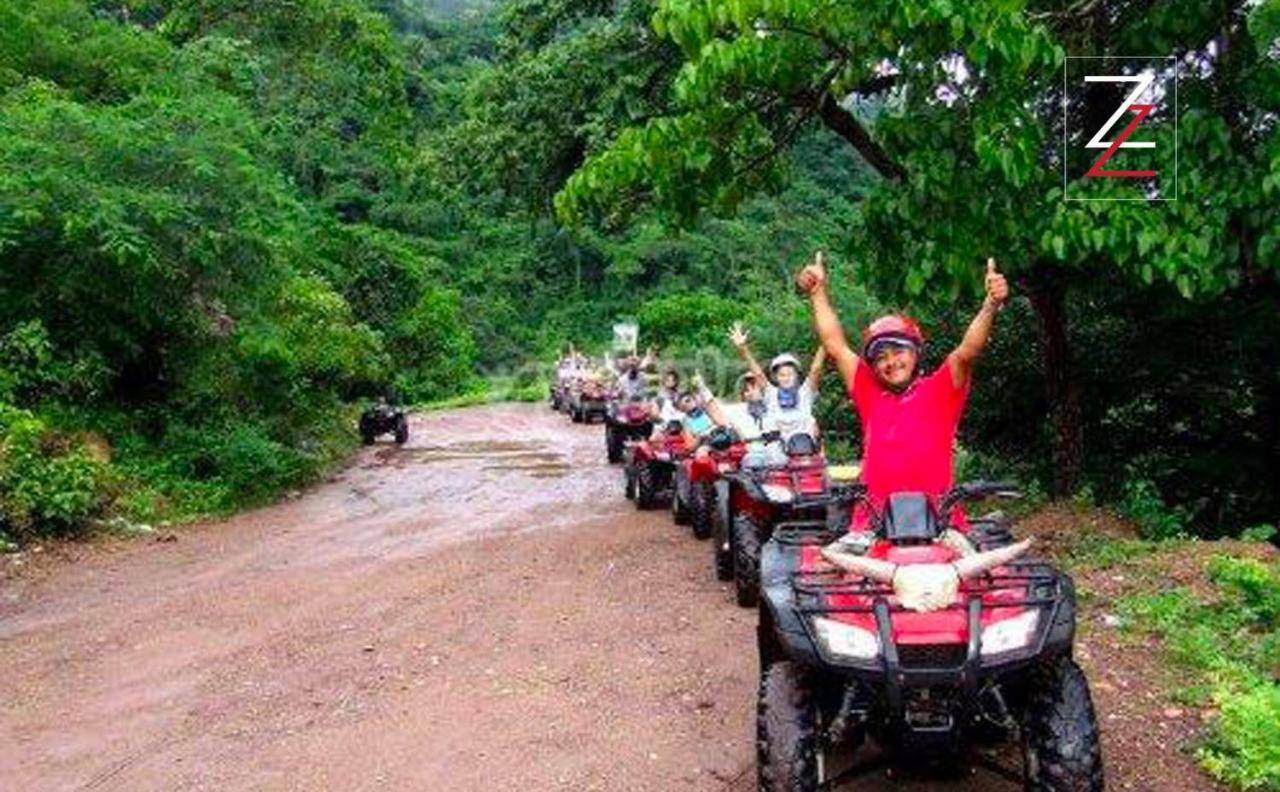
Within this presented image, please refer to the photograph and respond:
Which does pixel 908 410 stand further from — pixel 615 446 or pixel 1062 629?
pixel 615 446

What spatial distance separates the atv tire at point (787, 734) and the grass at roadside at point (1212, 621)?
1908 millimetres

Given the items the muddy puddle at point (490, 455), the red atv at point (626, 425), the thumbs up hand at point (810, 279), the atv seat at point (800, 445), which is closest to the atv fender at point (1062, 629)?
the thumbs up hand at point (810, 279)

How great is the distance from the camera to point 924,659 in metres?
4.11

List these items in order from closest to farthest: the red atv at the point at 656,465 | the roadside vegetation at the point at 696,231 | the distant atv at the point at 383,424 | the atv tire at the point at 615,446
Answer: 1. the roadside vegetation at the point at 696,231
2. the red atv at the point at 656,465
3. the atv tire at the point at 615,446
4. the distant atv at the point at 383,424

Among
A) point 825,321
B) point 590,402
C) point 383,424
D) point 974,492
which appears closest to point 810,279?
point 825,321

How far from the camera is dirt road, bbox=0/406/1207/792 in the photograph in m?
5.82

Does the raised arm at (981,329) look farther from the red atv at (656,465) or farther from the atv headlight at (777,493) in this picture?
the red atv at (656,465)

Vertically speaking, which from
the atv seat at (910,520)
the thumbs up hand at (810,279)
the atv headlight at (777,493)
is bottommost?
the atv headlight at (777,493)

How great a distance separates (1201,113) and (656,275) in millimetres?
58259

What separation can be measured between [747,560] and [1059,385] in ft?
12.2

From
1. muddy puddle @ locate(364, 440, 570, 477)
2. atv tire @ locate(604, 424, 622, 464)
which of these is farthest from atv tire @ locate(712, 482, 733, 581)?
atv tire @ locate(604, 424, 622, 464)

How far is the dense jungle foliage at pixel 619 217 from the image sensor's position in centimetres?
741

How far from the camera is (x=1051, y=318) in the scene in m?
10.3

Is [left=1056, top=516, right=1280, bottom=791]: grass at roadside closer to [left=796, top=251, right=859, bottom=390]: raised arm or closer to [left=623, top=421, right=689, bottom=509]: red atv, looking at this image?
[left=796, top=251, right=859, bottom=390]: raised arm
